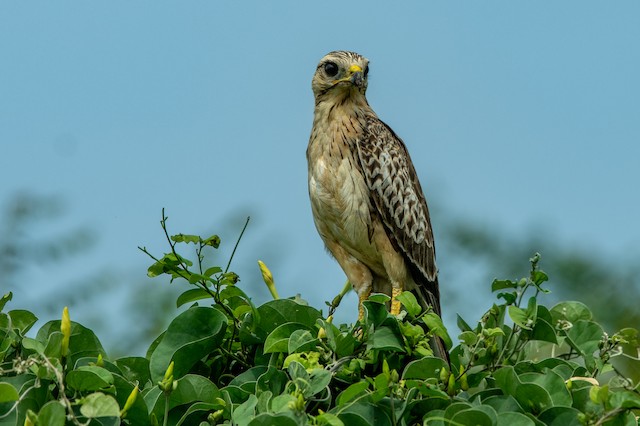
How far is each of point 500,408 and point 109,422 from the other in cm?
116

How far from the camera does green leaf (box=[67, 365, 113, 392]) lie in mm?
2729

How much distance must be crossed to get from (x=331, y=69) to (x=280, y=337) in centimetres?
337

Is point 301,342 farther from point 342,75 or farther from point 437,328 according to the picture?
point 342,75

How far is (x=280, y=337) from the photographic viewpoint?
10.0ft

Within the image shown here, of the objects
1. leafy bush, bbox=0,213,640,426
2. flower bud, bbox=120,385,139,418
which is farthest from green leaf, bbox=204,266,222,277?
flower bud, bbox=120,385,139,418

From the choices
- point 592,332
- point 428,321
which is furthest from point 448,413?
point 592,332

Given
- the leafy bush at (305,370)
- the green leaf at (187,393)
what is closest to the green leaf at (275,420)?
the leafy bush at (305,370)

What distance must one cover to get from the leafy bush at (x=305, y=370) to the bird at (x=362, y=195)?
2.31m

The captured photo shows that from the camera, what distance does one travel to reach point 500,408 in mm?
2900

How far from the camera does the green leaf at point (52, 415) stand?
8.32 feet

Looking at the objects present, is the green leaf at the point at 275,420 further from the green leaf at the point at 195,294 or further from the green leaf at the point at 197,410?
the green leaf at the point at 195,294

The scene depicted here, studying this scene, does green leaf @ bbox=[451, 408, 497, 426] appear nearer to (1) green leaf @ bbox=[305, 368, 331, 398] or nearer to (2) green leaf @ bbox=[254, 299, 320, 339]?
(1) green leaf @ bbox=[305, 368, 331, 398]

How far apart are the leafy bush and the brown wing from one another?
7.87 ft

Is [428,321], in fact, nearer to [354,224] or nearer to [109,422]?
[109,422]
